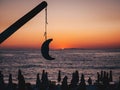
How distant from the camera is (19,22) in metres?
8.44

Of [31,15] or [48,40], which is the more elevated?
[31,15]

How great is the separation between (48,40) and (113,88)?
18.3 metres

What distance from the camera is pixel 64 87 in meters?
21.0

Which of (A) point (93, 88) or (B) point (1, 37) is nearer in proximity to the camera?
(B) point (1, 37)

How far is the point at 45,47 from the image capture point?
9266 mm

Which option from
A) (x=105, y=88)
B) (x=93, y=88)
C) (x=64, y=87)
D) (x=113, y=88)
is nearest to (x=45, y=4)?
(x=64, y=87)

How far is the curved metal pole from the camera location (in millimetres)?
8227

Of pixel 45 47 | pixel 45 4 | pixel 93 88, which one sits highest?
pixel 45 4

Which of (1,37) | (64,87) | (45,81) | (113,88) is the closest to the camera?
(1,37)

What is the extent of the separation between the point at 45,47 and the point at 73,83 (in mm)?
18654

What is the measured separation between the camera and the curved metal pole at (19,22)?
823 centimetres

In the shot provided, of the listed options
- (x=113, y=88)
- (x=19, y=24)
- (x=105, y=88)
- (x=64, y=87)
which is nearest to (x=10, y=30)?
(x=19, y=24)

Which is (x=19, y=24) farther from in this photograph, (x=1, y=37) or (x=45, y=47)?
(x=45, y=47)

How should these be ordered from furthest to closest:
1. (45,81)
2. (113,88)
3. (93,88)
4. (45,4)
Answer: (93,88), (45,81), (113,88), (45,4)
